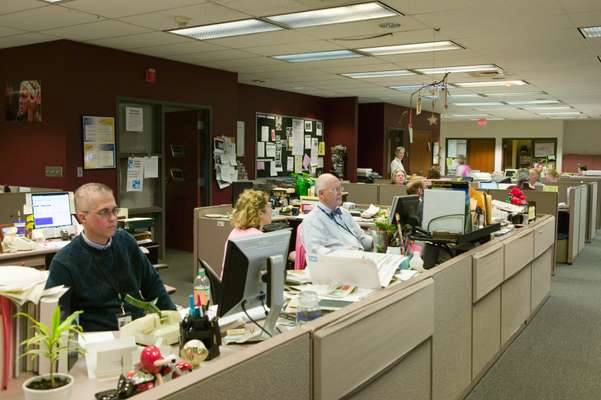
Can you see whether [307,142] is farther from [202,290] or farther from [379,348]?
[379,348]

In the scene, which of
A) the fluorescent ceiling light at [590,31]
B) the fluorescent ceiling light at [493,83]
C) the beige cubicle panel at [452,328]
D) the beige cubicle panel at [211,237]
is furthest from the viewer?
the fluorescent ceiling light at [493,83]

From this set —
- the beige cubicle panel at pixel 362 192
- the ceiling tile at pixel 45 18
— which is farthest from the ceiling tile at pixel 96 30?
the beige cubicle panel at pixel 362 192

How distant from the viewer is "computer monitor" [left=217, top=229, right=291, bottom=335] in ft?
7.10

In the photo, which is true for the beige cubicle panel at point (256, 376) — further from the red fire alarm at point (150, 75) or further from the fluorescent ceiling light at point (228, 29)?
the red fire alarm at point (150, 75)

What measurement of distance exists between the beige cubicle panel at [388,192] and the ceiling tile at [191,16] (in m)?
3.99

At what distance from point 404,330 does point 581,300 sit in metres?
4.21

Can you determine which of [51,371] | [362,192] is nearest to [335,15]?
[362,192]

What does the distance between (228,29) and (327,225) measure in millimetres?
2523

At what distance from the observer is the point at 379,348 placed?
222 cm

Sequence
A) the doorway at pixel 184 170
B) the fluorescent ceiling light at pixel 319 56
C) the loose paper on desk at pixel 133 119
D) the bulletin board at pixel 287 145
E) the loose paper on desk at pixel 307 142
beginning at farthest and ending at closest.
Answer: the loose paper on desk at pixel 307 142 → the bulletin board at pixel 287 145 → the doorway at pixel 184 170 → the loose paper on desk at pixel 133 119 → the fluorescent ceiling light at pixel 319 56

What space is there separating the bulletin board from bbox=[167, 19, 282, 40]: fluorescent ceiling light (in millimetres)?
4308

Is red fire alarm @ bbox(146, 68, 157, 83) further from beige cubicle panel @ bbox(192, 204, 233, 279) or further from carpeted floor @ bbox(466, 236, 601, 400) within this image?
carpeted floor @ bbox(466, 236, 601, 400)

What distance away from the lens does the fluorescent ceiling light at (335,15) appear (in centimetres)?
477

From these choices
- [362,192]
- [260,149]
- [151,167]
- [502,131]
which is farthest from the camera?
[502,131]
